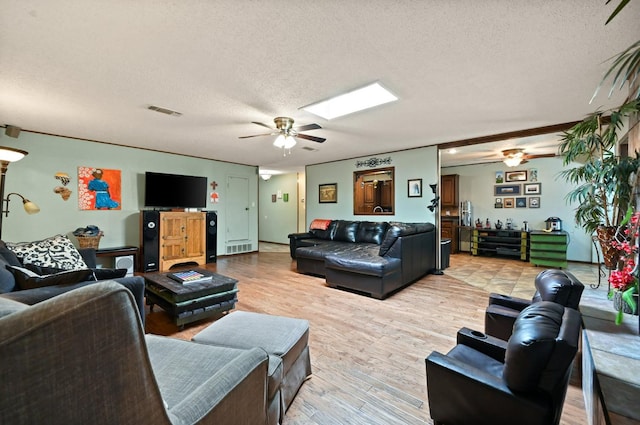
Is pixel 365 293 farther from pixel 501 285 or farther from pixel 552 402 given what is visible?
pixel 552 402

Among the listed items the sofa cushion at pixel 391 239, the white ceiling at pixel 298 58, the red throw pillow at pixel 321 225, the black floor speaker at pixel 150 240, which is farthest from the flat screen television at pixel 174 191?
the sofa cushion at pixel 391 239

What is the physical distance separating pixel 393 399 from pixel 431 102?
2.96m

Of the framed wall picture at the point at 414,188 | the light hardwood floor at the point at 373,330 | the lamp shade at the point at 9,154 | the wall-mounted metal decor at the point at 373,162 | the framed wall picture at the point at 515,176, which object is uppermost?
the wall-mounted metal decor at the point at 373,162

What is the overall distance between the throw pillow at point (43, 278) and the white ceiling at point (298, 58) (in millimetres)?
1718

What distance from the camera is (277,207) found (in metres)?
9.67

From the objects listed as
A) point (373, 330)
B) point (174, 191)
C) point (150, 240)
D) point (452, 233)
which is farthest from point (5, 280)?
point (452, 233)

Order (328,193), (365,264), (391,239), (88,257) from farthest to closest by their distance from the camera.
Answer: (328,193), (391,239), (365,264), (88,257)

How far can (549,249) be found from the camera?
5.50 metres

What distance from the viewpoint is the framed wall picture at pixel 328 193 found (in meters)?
6.95

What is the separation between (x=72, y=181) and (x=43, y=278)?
12.8 ft

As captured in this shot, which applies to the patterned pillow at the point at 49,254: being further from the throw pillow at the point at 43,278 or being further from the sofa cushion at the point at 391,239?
the sofa cushion at the point at 391,239

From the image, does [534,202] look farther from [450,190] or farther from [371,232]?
[371,232]

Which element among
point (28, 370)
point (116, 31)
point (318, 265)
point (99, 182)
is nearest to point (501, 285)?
point (318, 265)

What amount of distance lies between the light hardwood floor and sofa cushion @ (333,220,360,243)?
1350mm
